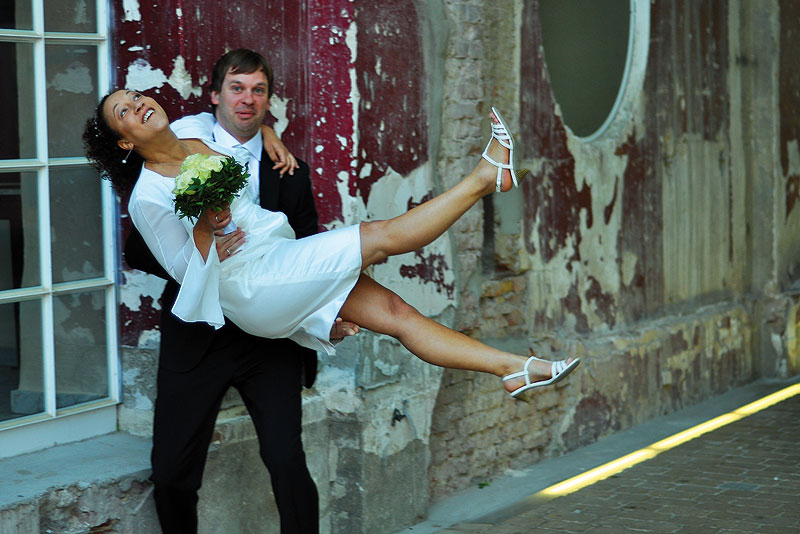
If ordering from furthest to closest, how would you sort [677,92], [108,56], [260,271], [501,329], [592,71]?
1. [677,92]
2. [592,71]
3. [501,329]
4. [108,56]
5. [260,271]

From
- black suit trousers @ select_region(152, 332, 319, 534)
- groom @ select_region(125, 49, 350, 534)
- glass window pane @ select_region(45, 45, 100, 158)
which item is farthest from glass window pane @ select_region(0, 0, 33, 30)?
black suit trousers @ select_region(152, 332, 319, 534)

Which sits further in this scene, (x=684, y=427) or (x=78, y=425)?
(x=684, y=427)

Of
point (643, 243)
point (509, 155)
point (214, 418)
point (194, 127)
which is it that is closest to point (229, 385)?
point (214, 418)

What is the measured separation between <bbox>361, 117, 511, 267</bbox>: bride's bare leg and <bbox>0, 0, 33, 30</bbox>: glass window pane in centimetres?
157

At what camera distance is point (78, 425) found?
183 inches

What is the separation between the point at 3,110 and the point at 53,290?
722 millimetres

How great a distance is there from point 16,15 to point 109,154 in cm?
84

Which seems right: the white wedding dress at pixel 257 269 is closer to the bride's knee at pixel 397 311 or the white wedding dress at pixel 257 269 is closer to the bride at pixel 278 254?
the bride at pixel 278 254

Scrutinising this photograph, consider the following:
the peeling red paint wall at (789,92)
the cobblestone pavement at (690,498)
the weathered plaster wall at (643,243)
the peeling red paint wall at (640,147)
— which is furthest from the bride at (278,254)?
the peeling red paint wall at (789,92)

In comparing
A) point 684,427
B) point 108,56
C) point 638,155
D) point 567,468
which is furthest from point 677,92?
point 108,56

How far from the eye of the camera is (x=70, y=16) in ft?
15.1

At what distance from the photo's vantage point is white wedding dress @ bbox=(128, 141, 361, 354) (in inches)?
150

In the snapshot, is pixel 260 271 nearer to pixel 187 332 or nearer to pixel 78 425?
pixel 187 332

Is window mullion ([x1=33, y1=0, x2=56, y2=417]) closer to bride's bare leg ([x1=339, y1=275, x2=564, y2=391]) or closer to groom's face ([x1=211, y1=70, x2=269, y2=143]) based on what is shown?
groom's face ([x1=211, y1=70, x2=269, y2=143])
